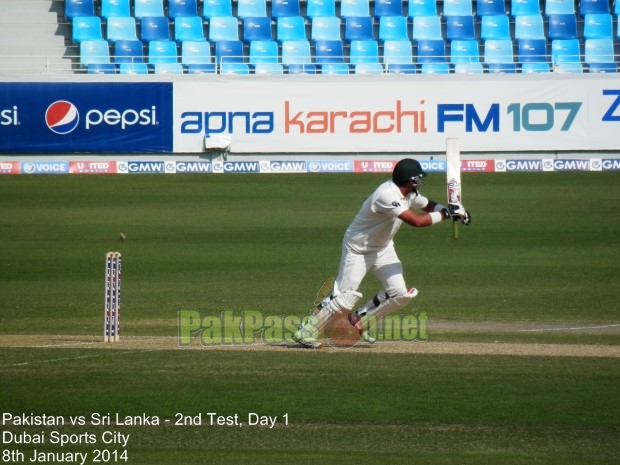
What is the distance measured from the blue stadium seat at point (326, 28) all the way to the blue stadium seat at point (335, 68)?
1.08 meters

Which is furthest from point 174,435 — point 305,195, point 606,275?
point 305,195

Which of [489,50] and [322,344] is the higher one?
[489,50]

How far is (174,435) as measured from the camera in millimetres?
7609

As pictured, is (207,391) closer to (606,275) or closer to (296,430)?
(296,430)

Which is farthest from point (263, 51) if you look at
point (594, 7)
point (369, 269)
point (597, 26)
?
point (369, 269)

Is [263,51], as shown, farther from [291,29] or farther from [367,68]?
[367,68]

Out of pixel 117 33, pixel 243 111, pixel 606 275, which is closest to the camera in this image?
pixel 606 275

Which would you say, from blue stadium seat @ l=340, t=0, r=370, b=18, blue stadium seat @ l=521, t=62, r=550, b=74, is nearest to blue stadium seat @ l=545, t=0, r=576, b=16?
blue stadium seat @ l=521, t=62, r=550, b=74

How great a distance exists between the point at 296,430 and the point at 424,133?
72.2 ft

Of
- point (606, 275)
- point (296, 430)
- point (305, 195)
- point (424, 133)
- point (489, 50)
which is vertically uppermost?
point (489, 50)

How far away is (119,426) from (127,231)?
1526 centimetres

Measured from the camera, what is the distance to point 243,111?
2905 cm

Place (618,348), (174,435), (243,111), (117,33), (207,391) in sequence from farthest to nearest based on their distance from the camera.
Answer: (117,33) < (243,111) < (618,348) < (207,391) < (174,435)

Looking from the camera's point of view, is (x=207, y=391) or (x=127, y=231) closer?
(x=207, y=391)
